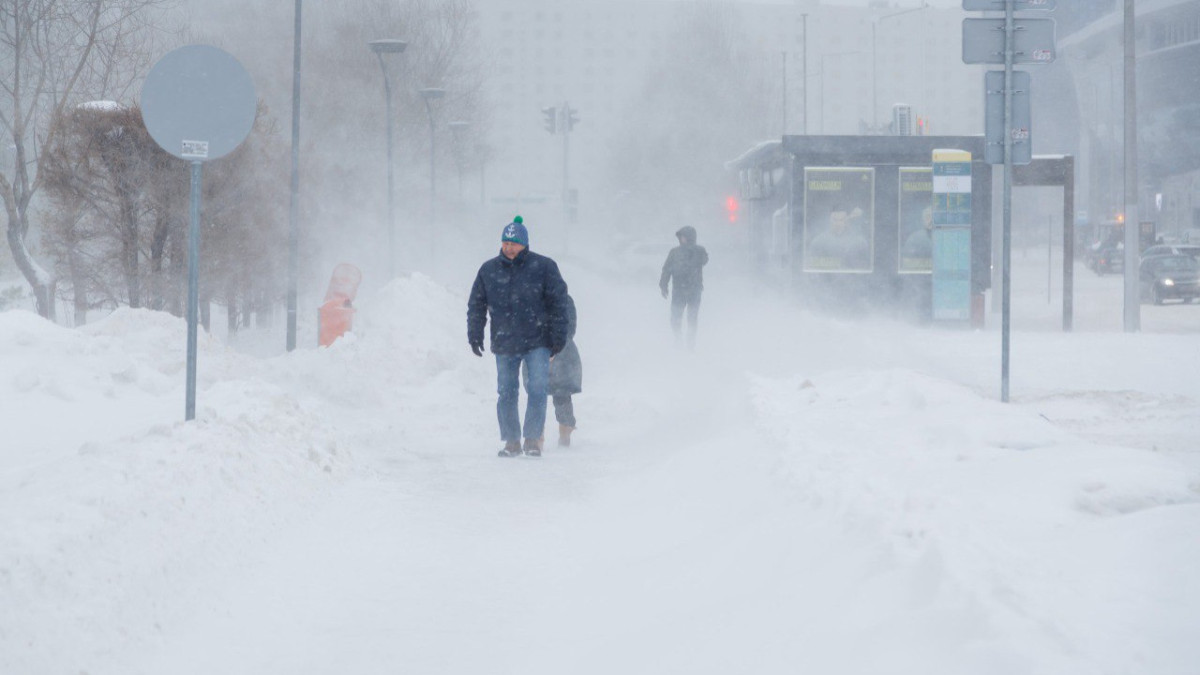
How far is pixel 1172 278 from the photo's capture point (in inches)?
1388

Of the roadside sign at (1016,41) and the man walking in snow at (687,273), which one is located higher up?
the roadside sign at (1016,41)

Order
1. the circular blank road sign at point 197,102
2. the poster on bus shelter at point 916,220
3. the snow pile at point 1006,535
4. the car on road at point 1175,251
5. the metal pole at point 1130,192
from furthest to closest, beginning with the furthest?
the car on road at point 1175,251, the poster on bus shelter at point 916,220, the metal pole at point 1130,192, the circular blank road sign at point 197,102, the snow pile at point 1006,535

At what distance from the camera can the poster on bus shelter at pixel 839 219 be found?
871 inches

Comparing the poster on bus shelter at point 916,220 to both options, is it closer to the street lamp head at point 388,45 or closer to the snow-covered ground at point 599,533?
the snow-covered ground at point 599,533

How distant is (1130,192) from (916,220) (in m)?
3.68

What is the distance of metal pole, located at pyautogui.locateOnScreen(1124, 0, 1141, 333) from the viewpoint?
71.6 feet

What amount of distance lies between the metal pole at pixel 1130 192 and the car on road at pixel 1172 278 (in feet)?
45.5

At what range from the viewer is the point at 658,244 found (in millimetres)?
44281

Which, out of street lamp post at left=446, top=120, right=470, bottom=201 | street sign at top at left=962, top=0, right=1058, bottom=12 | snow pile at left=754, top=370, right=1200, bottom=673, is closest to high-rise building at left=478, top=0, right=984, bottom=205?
street lamp post at left=446, top=120, right=470, bottom=201

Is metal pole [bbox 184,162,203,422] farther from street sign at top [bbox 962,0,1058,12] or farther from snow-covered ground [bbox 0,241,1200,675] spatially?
street sign at top [bbox 962,0,1058,12]

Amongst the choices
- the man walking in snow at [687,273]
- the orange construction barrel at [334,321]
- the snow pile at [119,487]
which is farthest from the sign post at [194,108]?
the orange construction barrel at [334,321]

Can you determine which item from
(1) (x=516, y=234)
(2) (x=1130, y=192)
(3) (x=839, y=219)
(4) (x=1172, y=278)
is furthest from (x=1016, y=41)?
(4) (x=1172, y=278)

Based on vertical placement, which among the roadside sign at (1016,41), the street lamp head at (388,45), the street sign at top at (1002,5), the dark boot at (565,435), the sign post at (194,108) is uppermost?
the street lamp head at (388,45)

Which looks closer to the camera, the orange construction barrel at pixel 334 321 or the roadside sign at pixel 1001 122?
the roadside sign at pixel 1001 122
